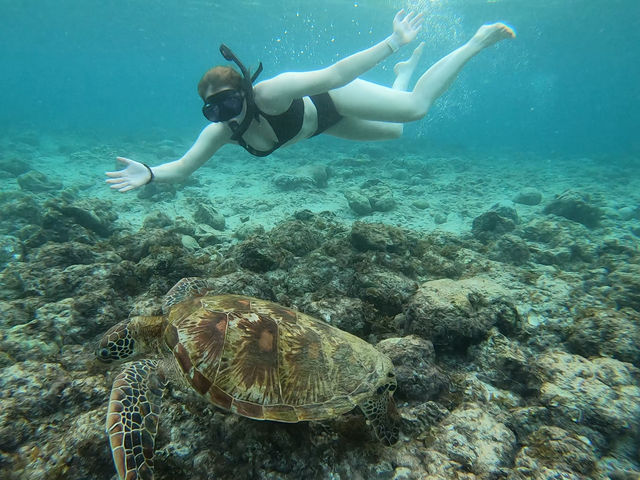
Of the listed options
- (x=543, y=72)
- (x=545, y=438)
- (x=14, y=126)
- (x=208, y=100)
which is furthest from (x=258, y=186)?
(x=543, y=72)

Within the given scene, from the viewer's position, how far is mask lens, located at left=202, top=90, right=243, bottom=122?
2979mm

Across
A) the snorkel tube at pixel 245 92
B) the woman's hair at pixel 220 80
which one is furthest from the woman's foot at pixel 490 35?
the woman's hair at pixel 220 80

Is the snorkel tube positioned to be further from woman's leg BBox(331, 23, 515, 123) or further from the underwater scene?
woman's leg BBox(331, 23, 515, 123)

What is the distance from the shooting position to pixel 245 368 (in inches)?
75.0

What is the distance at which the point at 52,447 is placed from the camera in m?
1.65

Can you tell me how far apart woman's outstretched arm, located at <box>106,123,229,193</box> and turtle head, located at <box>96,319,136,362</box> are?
6.50 feet

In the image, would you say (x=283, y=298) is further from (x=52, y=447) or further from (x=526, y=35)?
(x=526, y=35)

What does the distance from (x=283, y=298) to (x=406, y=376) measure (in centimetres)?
162

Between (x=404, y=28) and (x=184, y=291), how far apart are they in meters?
4.09

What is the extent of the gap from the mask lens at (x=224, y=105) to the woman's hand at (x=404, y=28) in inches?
80.3

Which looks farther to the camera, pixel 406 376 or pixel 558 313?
pixel 558 313

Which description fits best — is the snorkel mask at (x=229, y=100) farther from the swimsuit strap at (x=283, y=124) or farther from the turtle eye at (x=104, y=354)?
the turtle eye at (x=104, y=354)

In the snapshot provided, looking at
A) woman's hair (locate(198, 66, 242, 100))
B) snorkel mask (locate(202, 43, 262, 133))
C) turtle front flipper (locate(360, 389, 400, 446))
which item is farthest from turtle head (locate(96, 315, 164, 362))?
woman's hair (locate(198, 66, 242, 100))

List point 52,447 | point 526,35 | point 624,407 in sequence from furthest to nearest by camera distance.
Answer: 1. point 526,35
2. point 624,407
3. point 52,447
